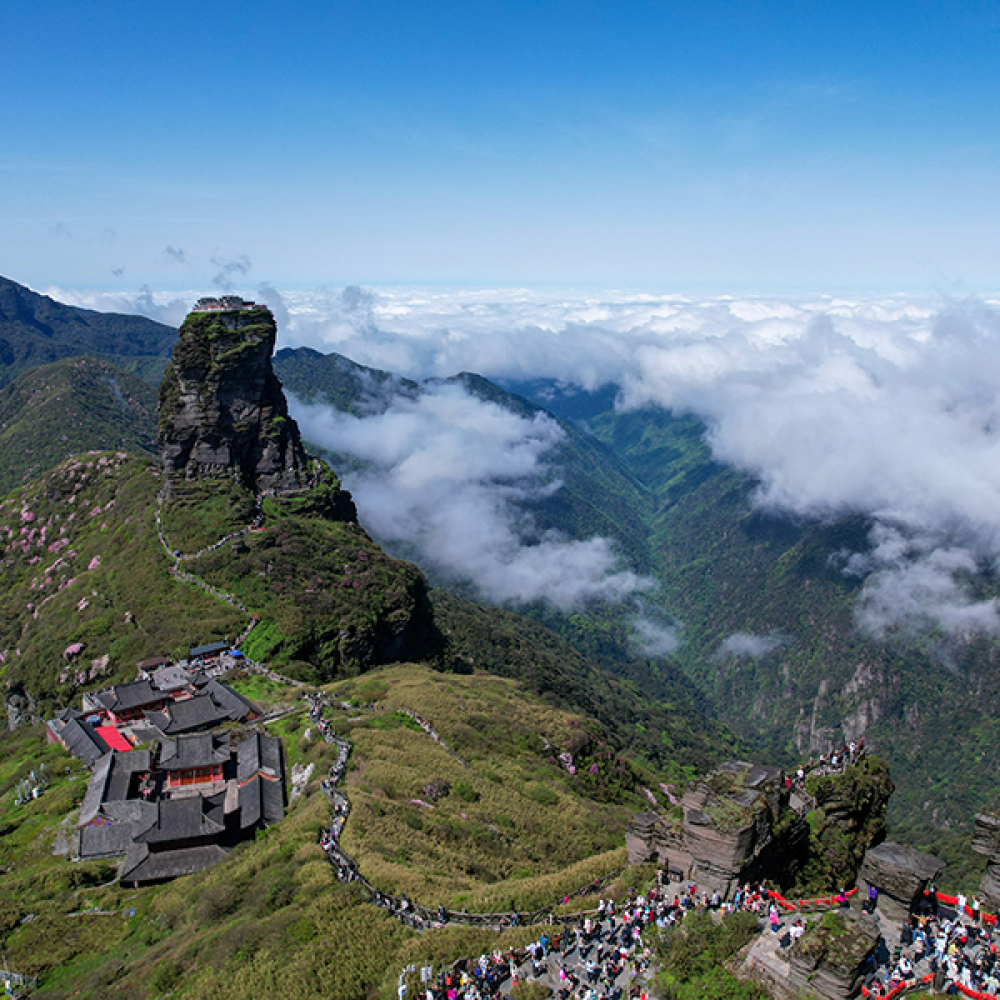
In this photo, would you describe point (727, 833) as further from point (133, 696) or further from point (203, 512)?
point (203, 512)

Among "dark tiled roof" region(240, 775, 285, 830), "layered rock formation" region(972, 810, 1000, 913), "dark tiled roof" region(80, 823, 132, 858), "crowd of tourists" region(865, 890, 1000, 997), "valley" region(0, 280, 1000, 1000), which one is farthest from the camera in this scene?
"dark tiled roof" region(240, 775, 285, 830)

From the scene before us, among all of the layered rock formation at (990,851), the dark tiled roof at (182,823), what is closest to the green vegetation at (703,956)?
the layered rock formation at (990,851)

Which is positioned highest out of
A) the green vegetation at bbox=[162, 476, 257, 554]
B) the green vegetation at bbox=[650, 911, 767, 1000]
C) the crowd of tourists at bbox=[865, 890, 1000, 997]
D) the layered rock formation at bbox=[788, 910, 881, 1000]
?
the layered rock formation at bbox=[788, 910, 881, 1000]

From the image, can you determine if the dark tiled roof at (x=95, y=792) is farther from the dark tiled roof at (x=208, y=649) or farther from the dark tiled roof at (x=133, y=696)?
the dark tiled roof at (x=208, y=649)

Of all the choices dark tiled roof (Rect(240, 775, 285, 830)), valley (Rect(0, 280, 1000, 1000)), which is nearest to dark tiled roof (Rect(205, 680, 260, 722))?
valley (Rect(0, 280, 1000, 1000))

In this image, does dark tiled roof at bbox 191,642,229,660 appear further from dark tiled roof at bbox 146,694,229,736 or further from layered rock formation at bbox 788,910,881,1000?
layered rock formation at bbox 788,910,881,1000

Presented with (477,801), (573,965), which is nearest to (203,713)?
(477,801)
